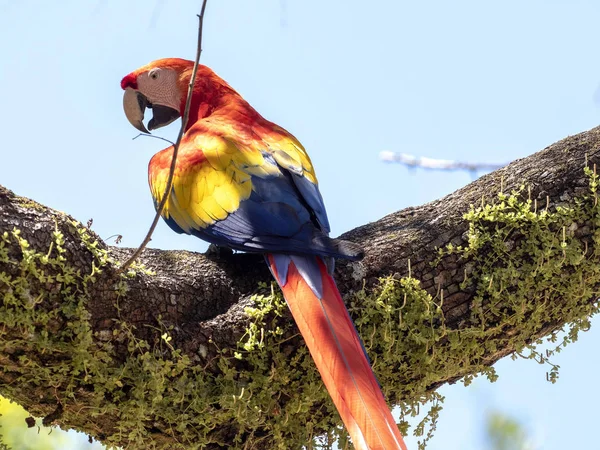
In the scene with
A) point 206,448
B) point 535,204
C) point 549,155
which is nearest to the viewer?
point 206,448

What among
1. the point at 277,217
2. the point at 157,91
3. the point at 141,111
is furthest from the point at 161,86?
the point at 277,217

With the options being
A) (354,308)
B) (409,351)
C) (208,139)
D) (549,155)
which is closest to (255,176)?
(208,139)

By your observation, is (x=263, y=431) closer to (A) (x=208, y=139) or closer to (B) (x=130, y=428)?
(B) (x=130, y=428)

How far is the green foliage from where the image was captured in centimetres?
190

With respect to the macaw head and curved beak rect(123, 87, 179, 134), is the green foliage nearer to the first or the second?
the macaw head

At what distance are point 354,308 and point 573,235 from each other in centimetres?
74

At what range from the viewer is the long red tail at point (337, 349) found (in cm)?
183

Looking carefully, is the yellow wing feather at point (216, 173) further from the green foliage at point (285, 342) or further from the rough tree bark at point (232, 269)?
the green foliage at point (285, 342)

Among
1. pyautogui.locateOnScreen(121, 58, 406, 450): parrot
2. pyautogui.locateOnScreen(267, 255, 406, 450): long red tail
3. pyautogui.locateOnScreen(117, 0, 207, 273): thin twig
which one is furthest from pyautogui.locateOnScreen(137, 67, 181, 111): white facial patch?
pyautogui.locateOnScreen(117, 0, 207, 273): thin twig

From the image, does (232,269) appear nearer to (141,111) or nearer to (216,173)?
(216,173)

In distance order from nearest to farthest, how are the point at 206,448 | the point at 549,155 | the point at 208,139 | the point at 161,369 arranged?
the point at 161,369 < the point at 206,448 < the point at 549,155 < the point at 208,139

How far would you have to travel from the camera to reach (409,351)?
2215mm

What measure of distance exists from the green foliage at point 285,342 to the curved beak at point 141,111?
1.62 m

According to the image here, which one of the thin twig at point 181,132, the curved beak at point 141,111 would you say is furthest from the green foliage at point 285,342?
the curved beak at point 141,111
